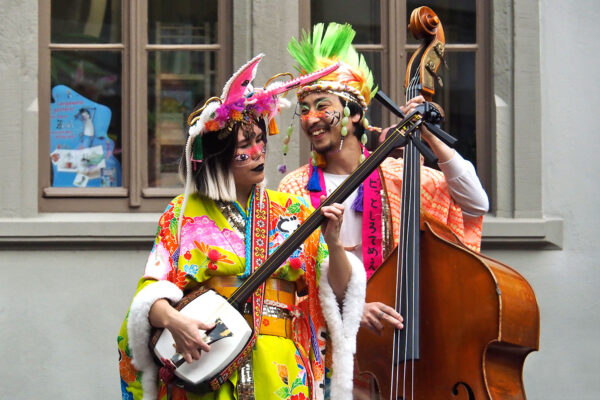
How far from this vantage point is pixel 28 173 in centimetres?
608

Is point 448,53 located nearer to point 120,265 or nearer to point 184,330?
point 120,265

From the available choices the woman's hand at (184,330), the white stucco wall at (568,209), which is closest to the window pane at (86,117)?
the white stucco wall at (568,209)

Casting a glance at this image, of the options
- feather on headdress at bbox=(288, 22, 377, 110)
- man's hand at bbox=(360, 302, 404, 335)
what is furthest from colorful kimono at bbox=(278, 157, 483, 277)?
man's hand at bbox=(360, 302, 404, 335)

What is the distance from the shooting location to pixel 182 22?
6398 mm

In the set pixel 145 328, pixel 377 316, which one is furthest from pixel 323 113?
pixel 145 328

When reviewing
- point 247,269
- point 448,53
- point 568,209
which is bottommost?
point 247,269

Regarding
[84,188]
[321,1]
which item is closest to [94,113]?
[84,188]

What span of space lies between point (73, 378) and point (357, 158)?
2.33 metres

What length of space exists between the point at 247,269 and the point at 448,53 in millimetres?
3260

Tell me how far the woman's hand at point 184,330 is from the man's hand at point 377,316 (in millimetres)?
686

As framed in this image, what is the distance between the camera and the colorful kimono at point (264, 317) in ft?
11.5

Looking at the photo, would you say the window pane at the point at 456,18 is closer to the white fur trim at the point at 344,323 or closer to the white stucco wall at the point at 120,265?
the white stucco wall at the point at 120,265

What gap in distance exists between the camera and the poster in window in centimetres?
630

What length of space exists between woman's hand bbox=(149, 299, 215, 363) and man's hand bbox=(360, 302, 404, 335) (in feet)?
2.25
